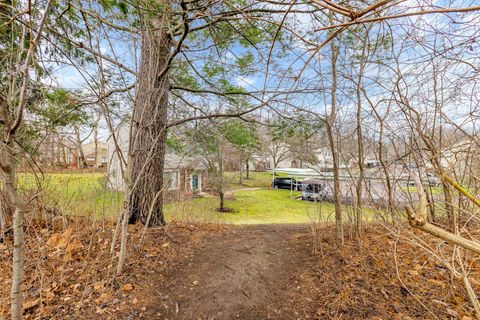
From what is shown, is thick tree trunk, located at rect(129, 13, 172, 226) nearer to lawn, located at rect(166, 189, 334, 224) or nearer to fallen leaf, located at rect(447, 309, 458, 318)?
lawn, located at rect(166, 189, 334, 224)

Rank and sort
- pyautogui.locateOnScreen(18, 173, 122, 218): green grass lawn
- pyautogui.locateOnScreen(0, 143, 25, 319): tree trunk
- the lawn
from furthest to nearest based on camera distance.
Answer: the lawn
pyautogui.locateOnScreen(18, 173, 122, 218): green grass lawn
pyautogui.locateOnScreen(0, 143, 25, 319): tree trunk

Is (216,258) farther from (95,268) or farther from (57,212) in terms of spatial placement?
(57,212)

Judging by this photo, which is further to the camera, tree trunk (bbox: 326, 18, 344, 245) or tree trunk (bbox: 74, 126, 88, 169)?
tree trunk (bbox: 74, 126, 88, 169)

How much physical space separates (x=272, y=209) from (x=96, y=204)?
36.2 ft

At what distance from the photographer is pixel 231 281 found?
2.46 metres

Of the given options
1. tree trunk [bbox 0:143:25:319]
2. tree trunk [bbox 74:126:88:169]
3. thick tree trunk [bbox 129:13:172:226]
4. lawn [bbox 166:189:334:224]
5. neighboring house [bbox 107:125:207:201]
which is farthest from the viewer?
lawn [bbox 166:189:334:224]

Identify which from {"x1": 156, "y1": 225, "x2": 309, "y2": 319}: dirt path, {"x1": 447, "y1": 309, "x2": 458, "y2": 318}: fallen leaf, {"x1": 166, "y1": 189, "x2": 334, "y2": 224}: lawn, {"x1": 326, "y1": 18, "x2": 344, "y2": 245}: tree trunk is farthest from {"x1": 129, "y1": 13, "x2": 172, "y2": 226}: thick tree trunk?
{"x1": 447, "y1": 309, "x2": 458, "y2": 318}: fallen leaf

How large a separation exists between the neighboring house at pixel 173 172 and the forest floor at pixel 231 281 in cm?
88

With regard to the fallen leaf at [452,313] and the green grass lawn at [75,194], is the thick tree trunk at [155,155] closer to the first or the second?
the green grass lawn at [75,194]

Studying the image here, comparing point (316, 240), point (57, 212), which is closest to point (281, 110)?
point (316, 240)

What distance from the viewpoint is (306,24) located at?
2.87 metres

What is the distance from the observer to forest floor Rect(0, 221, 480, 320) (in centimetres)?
193

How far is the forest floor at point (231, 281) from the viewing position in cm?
A: 193

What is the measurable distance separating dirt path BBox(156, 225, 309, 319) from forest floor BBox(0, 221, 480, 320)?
0.01m
